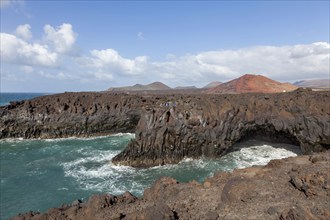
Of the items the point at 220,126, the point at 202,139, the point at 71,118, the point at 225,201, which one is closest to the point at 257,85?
the point at 220,126

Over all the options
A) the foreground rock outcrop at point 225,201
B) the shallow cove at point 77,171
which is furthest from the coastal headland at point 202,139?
the shallow cove at point 77,171

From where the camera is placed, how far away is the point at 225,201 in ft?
31.0

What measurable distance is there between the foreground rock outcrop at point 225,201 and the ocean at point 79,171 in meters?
6.15

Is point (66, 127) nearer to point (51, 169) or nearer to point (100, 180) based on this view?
point (51, 169)

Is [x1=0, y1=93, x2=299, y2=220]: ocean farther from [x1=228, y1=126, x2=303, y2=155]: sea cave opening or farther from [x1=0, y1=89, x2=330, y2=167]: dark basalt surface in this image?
[x1=0, y1=89, x2=330, y2=167]: dark basalt surface

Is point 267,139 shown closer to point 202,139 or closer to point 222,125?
point 222,125

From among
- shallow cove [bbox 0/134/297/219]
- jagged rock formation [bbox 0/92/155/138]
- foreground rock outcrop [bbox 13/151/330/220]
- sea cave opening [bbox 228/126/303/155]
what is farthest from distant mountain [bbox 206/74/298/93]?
foreground rock outcrop [bbox 13/151/330/220]

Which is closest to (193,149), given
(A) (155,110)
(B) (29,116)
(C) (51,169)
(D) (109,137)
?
(A) (155,110)

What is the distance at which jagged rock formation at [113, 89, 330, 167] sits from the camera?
2271cm

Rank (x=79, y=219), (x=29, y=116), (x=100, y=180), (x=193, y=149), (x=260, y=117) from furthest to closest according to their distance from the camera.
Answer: (x=29, y=116)
(x=260, y=117)
(x=193, y=149)
(x=100, y=180)
(x=79, y=219)

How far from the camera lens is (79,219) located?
9.55 metres

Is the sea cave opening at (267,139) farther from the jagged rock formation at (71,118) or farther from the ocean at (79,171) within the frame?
the jagged rock formation at (71,118)

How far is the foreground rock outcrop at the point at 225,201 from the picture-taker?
27.8ft

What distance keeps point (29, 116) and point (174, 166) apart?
23.3 metres
